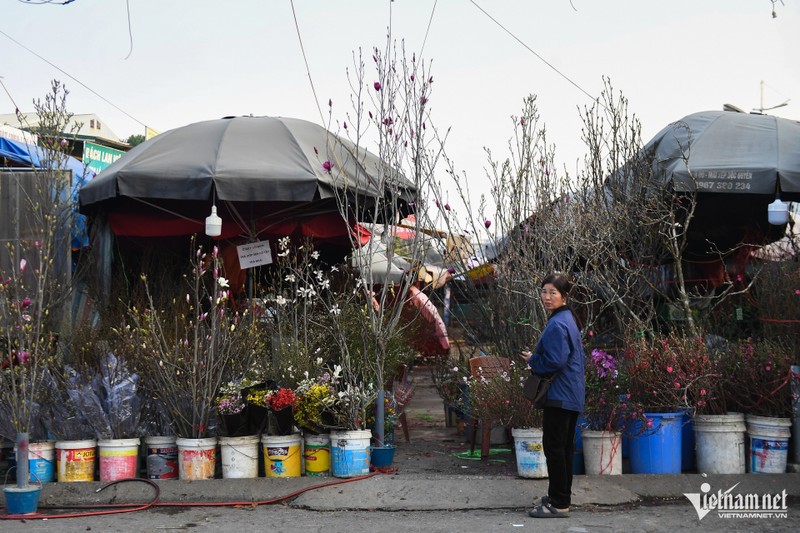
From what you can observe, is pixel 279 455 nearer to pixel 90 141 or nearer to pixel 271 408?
pixel 271 408

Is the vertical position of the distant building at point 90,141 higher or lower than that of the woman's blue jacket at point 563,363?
higher

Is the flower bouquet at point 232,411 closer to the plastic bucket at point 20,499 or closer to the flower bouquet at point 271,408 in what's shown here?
the flower bouquet at point 271,408

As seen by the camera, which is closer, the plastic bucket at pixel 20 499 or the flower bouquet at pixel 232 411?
the plastic bucket at pixel 20 499

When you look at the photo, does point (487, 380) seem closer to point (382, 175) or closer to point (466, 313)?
point (382, 175)

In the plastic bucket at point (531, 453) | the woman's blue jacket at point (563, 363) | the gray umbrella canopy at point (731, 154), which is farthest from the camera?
the gray umbrella canopy at point (731, 154)

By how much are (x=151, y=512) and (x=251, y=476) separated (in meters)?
0.90

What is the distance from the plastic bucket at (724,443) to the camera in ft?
22.7

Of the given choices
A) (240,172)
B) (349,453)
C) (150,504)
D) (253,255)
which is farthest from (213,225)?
(150,504)

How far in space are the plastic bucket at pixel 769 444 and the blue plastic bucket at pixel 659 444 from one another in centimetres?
61

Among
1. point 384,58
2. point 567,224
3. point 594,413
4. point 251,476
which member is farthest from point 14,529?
point 567,224

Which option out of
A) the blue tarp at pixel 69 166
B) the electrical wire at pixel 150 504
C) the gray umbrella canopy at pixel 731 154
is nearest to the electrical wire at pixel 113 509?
the electrical wire at pixel 150 504

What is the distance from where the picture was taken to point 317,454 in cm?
705

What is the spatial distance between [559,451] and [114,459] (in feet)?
11.4

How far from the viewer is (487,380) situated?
7.51 meters
